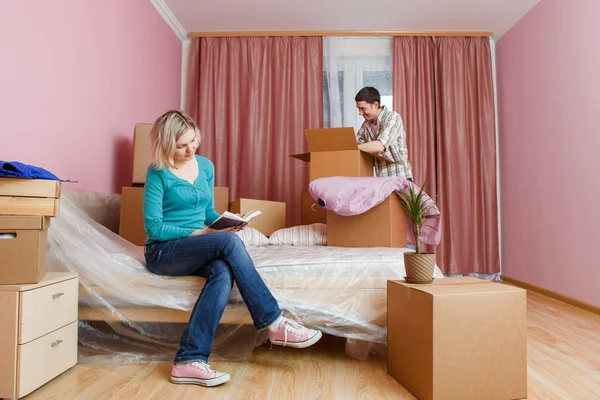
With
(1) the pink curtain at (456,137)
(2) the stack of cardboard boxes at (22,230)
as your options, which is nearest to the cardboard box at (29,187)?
(2) the stack of cardboard boxes at (22,230)

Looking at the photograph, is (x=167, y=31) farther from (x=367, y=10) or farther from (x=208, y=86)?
(x=367, y=10)

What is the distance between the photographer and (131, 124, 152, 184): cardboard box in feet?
8.61

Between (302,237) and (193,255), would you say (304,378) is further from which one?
(302,237)

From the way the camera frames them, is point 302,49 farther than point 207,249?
Yes

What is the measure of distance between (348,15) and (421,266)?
2.67 metres

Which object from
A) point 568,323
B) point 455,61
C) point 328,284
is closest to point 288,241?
point 328,284

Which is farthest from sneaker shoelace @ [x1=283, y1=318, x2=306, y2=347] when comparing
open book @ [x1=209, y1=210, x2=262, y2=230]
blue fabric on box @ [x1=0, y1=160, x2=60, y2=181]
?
blue fabric on box @ [x1=0, y1=160, x2=60, y2=181]

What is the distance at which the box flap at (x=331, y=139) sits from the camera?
2.37 m

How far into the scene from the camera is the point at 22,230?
1369 mm

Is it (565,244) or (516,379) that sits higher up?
(565,244)

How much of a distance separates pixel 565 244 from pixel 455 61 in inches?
69.6

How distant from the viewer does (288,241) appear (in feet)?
7.89

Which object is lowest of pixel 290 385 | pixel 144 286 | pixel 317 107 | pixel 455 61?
pixel 290 385

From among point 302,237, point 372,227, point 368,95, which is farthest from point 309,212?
point 372,227
